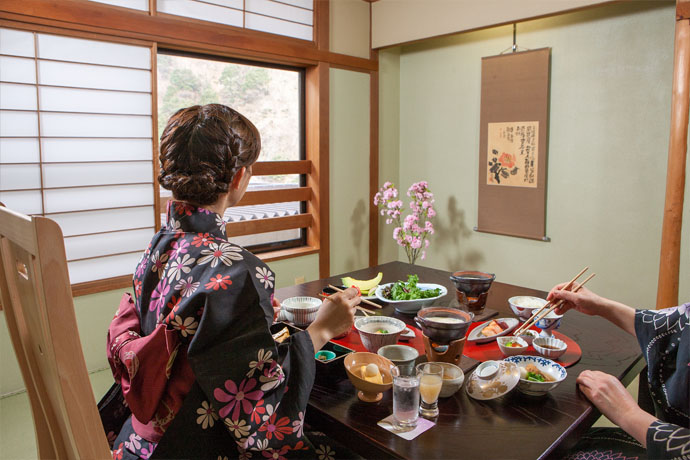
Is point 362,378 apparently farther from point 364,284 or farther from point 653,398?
point 364,284

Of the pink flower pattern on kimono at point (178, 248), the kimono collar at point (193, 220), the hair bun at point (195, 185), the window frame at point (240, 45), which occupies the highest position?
the window frame at point (240, 45)

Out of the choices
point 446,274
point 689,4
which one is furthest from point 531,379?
point 689,4

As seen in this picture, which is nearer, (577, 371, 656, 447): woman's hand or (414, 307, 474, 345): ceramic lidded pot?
(577, 371, 656, 447): woman's hand

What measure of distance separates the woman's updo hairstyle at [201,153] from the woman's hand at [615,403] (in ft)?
3.64

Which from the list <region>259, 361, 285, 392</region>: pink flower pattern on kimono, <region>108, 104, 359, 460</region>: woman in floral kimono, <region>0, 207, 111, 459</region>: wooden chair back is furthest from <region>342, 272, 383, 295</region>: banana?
<region>0, 207, 111, 459</region>: wooden chair back

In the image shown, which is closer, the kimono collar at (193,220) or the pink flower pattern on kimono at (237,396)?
the pink flower pattern on kimono at (237,396)

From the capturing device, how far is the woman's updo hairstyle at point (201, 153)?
1.31 meters

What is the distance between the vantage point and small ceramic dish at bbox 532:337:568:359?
4.96 ft

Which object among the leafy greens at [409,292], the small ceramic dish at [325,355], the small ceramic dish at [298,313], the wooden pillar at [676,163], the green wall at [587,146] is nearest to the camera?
the small ceramic dish at [325,355]

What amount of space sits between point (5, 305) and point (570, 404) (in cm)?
147

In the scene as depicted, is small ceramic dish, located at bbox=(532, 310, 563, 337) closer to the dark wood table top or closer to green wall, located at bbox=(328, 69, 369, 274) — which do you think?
the dark wood table top

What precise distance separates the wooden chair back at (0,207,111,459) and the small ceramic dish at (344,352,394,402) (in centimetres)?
59

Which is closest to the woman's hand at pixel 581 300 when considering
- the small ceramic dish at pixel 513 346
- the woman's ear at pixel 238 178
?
the small ceramic dish at pixel 513 346

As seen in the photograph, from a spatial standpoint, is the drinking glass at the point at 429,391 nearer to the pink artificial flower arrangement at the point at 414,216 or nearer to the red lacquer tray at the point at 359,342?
the red lacquer tray at the point at 359,342
